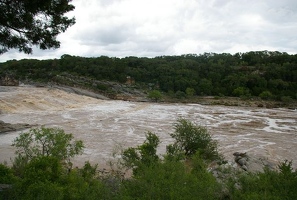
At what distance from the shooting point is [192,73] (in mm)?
85250

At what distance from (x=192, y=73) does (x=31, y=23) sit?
77.7m

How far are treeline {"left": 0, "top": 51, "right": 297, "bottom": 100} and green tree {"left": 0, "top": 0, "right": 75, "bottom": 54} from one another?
6280 centimetres

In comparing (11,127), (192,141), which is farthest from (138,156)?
(11,127)

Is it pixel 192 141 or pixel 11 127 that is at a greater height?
pixel 192 141

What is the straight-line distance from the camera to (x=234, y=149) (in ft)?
73.9

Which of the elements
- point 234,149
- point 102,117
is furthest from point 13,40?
point 102,117

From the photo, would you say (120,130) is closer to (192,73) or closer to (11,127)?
(11,127)

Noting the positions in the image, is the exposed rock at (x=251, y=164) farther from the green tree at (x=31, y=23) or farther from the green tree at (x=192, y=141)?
the green tree at (x=31, y=23)

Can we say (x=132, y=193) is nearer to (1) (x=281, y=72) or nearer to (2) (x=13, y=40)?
(2) (x=13, y=40)

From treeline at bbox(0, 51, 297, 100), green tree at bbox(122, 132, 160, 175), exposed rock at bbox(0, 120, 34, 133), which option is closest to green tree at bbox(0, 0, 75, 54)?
green tree at bbox(122, 132, 160, 175)

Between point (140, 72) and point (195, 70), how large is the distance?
55.8 ft

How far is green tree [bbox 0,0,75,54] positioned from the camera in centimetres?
873

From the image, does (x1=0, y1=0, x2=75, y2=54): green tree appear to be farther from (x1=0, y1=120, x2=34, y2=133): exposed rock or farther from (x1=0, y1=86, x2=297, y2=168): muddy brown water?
(x1=0, y1=120, x2=34, y2=133): exposed rock

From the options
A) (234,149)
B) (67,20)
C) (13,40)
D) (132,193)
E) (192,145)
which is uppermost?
(67,20)
